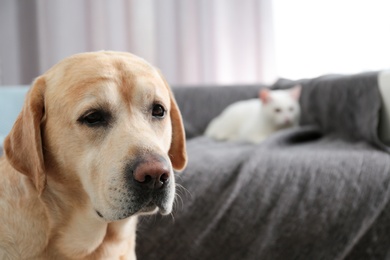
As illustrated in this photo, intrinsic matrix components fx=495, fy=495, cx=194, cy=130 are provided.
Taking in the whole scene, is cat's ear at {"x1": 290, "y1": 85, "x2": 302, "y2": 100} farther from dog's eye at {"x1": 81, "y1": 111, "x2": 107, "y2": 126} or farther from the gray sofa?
dog's eye at {"x1": 81, "y1": 111, "x2": 107, "y2": 126}

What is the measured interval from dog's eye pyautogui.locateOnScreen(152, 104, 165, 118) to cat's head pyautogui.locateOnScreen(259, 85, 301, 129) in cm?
172

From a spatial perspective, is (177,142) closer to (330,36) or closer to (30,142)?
(30,142)

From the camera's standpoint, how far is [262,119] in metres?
3.05

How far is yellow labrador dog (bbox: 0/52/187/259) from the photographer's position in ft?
3.73

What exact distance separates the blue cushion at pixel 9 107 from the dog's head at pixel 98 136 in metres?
0.76

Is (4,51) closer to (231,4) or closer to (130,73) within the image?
(231,4)

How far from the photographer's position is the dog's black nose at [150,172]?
1070mm

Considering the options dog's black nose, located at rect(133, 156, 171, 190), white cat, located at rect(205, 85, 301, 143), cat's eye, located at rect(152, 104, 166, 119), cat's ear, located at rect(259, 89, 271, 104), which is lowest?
white cat, located at rect(205, 85, 301, 143)

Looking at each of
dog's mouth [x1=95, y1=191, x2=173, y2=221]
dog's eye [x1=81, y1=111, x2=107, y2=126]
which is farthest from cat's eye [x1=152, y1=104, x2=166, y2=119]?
dog's mouth [x1=95, y1=191, x2=173, y2=221]

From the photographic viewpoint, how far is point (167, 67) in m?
4.44

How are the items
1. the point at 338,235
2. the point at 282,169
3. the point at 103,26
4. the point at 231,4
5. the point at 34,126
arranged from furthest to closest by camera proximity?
the point at 103,26, the point at 231,4, the point at 282,169, the point at 338,235, the point at 34,126

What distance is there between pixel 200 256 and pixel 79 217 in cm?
65

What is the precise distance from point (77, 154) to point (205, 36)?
10.7 ft

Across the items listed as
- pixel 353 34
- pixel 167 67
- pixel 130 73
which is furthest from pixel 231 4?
pixel 130 73
